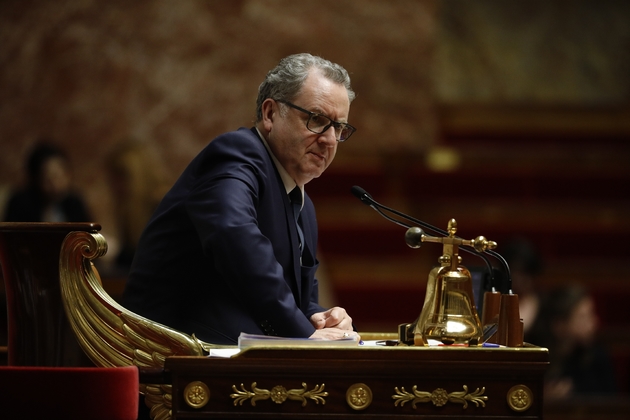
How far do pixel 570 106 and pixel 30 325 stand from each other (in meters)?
5.00

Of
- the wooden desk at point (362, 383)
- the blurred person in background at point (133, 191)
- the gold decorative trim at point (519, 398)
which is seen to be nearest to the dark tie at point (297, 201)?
the wooden desk at point (362, 383)

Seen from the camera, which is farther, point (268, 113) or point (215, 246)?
point (268, 113)

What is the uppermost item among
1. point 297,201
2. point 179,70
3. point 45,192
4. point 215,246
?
point 179,70

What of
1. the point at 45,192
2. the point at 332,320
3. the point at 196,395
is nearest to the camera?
the point at 196,395

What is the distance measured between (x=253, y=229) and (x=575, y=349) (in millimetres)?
2648

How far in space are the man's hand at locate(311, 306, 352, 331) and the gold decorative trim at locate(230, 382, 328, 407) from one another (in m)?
0.32

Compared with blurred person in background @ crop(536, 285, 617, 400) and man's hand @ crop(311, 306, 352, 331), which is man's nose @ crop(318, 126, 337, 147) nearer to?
man's hand @ crop(311, 306, 352, 331)

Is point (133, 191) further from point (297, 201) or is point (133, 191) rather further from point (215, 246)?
point (215, 246)

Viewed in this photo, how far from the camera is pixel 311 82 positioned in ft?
6.62

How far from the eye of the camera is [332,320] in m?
1.94

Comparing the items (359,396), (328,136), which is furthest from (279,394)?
(328,136)

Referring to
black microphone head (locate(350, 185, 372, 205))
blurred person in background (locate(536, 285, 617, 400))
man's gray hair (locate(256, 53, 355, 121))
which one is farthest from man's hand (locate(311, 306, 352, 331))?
blurred person in background (locate(536, 285, 617, 400))

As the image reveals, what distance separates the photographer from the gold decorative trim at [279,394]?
5.21 feet

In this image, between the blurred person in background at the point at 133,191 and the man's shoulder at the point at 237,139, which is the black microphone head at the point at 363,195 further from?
the blurred person in background at the point at 133,191
